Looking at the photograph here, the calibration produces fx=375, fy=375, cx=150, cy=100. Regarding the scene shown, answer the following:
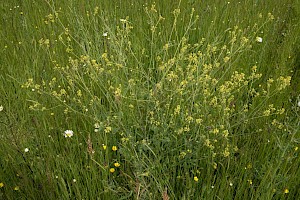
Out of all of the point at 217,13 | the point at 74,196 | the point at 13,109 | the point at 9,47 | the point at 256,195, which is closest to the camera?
the point at 256,195

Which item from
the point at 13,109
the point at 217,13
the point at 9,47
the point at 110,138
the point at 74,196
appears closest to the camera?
the point at 74,196

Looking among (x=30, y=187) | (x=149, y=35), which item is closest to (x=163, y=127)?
(x=30, y=187)

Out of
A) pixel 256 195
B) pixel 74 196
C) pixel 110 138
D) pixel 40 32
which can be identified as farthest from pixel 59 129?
pixel 40 32

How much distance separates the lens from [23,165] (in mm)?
1859

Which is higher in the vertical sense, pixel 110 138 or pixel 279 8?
pixel 279 8

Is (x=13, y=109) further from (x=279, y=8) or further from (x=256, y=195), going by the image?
(x=279, y=8)

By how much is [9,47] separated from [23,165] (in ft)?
4.66

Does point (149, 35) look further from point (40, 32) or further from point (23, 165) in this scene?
point (23, 165)

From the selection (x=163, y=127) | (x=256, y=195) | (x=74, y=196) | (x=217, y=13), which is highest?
(x=217, y=13)

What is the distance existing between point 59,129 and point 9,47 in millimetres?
1216

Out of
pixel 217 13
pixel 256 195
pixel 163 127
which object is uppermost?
pixel 217 13

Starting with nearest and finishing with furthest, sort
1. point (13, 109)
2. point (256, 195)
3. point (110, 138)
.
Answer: point (256, 195), point (110, 138), point (13, 109)

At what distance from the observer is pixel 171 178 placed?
6.00 ft

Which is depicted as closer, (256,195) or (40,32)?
(256,195)
